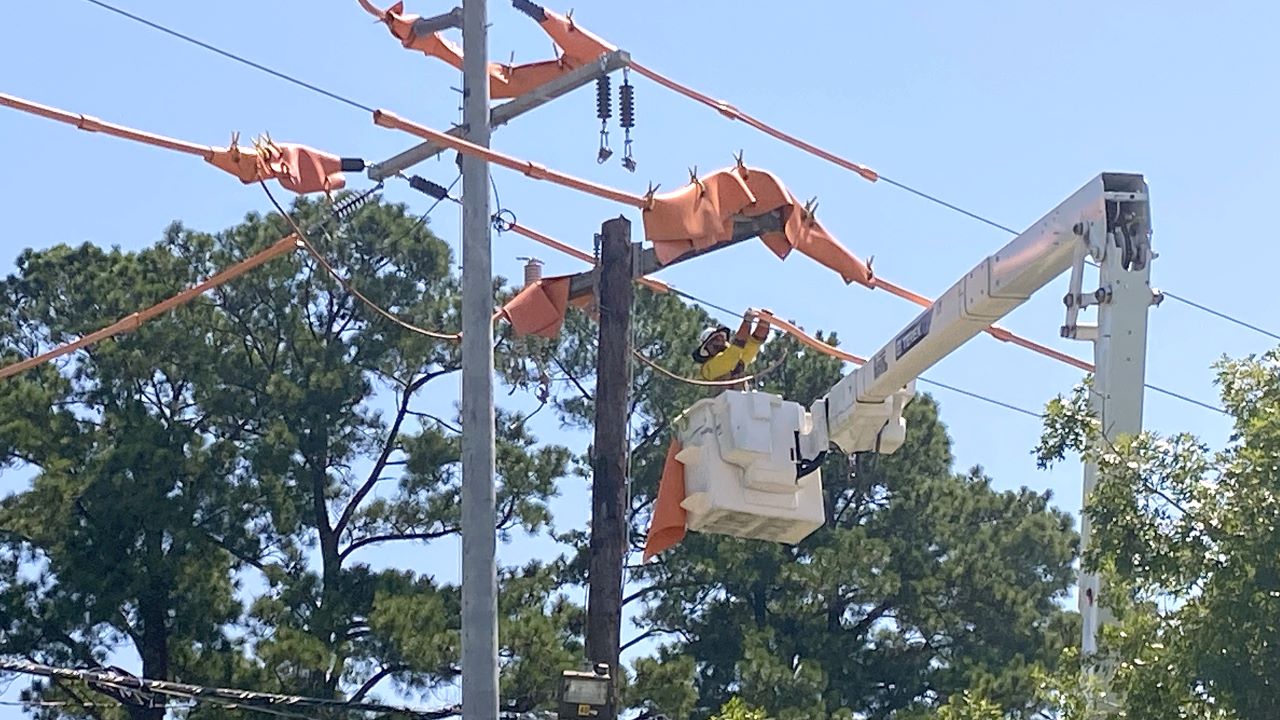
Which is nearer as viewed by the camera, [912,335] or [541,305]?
[912,335]

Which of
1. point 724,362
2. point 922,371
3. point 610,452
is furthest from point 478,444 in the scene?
point 922,371

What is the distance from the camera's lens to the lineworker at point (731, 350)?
617 inches

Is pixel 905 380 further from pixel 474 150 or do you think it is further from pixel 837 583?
pixel 837 583

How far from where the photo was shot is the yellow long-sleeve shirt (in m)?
15.7

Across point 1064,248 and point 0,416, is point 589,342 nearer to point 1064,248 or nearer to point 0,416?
point 0,416

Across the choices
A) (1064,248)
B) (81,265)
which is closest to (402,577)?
(81,265)

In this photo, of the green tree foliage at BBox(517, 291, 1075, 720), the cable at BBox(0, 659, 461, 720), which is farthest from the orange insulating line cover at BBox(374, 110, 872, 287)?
the green tree foliage at BBox(517, 291, 1075, 720)

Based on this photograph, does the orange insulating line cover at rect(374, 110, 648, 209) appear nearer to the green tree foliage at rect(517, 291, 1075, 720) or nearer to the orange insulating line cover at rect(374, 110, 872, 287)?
the orange insulating line cover at rect(374, 110, 872, 287)

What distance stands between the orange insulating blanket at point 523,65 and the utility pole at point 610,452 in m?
1.70

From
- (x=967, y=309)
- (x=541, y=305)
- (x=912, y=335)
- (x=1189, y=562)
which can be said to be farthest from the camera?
(x=541, y=305)

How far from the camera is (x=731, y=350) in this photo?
51.5ft

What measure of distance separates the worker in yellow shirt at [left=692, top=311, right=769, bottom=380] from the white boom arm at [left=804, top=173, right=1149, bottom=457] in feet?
5.58

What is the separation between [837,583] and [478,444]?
17.7 m

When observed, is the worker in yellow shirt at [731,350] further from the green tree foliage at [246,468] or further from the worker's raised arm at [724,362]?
the green tree foliage at [246,468]
